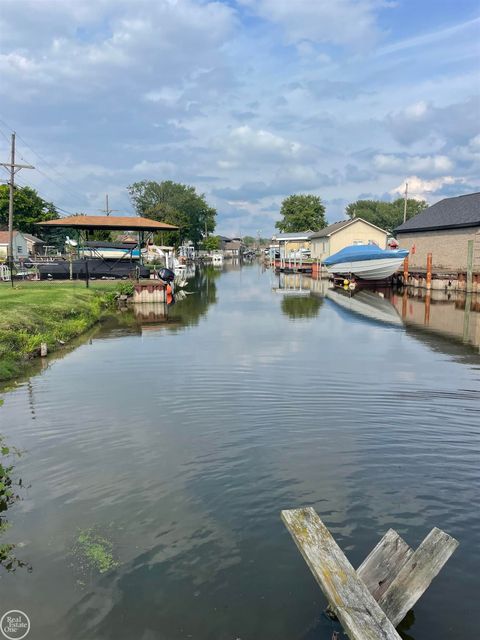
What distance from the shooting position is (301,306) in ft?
112

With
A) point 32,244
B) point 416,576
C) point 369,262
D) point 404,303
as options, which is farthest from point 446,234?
point 32,244

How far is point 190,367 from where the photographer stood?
51.5 ft

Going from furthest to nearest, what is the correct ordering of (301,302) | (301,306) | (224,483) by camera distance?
(301,302) < (301,306) < (224,483)

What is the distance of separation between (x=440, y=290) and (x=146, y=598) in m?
43.3

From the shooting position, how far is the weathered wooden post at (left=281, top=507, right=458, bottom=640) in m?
3.68

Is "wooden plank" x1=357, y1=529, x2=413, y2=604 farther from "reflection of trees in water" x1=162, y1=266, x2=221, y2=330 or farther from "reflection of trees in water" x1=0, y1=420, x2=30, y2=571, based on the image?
"reflection of trees in water" x1=162, y1=266, x2=221, y2=330

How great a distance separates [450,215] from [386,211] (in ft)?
323

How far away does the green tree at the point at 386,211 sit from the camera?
138m

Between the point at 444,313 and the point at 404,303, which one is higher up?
the point at 404,303

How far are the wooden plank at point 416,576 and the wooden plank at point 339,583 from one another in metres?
0.70

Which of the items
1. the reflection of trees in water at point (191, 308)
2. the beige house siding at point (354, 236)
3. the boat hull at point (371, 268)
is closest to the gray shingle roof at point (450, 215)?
the boat hull at point (371, 268)

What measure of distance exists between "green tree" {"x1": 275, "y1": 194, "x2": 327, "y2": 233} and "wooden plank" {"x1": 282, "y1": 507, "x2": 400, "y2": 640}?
129 m

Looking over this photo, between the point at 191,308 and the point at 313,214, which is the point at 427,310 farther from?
the point at 313,214

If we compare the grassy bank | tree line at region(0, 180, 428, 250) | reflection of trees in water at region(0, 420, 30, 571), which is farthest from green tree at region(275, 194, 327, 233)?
reflection of trees in water at region(0, 420, 30, 571)
